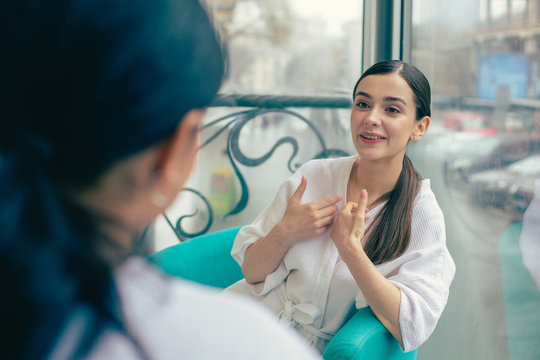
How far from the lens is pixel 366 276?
52.4 inches

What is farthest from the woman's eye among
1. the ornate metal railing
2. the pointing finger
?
the ornate metal railing

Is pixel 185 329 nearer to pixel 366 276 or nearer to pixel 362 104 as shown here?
pixel 366 276

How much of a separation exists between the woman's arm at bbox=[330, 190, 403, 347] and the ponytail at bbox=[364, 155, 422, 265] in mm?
117

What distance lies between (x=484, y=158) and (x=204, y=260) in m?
1.09

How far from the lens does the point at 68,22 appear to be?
44 cm

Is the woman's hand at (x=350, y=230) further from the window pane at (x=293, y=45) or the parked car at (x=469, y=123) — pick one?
the window pane at (x=293, y=45)

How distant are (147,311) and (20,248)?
0.13 metres

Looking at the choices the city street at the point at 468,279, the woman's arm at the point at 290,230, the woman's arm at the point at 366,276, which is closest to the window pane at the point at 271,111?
the city street at the point at 468,279

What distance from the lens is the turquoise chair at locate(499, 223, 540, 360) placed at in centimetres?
A: 161

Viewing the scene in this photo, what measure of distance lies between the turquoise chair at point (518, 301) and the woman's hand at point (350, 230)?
23.8 inches

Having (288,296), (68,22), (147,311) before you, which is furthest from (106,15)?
(288,296)

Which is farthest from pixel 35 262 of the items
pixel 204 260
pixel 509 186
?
pixel 509 186

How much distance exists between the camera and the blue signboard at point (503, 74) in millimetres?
1605

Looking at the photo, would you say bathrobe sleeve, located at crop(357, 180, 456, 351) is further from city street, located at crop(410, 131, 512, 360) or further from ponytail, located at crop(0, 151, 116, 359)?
ponytail, located at crop(0, 151, 116, 359)
